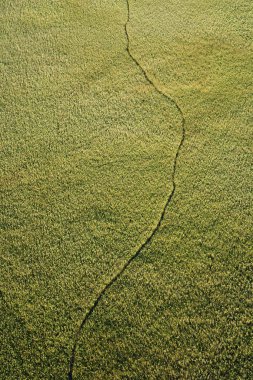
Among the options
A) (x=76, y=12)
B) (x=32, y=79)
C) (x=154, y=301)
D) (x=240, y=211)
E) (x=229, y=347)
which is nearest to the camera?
(x=229, y=347)

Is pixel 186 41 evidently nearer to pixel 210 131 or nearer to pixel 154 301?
pixel 210 131

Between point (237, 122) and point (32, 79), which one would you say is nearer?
point (237, 122)

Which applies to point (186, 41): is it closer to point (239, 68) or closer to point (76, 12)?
point (239, 68)

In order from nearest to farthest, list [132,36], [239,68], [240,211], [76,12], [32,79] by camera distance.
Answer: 1. [240,211]
2. [239,68]
3. [32,79]
4. [132,36]
5. [76,12]

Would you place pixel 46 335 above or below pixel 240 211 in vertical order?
below

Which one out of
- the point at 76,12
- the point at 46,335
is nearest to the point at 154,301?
the point at 46,335

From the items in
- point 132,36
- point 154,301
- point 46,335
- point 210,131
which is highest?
point 132,36

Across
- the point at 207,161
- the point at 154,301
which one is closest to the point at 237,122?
the point at 207,161
